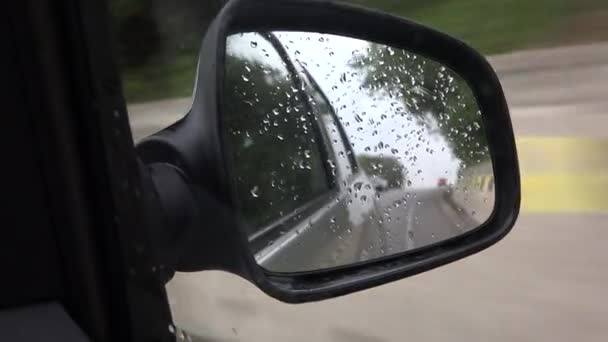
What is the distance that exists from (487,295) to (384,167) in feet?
4.63

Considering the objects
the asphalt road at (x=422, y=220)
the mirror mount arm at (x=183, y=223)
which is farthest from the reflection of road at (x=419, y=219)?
the mirror mount arm at (x=183, y=223)

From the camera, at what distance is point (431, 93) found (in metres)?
2.39

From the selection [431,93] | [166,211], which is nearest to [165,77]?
[431,93]

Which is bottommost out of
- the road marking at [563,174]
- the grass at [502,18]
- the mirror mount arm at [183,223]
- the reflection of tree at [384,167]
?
the road marking at [563,174]

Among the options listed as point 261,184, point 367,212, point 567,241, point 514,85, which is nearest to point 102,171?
point 261,184

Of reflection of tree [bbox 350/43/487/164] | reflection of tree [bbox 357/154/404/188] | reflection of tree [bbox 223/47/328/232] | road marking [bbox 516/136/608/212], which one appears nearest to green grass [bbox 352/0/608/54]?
road marking [bbox 516/136/608/212]

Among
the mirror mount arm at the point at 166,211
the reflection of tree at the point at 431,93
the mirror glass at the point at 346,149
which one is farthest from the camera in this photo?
the reflection of tree at the point at 431,93

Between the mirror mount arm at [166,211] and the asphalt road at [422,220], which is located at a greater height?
the mirror mount arm at [166,211]

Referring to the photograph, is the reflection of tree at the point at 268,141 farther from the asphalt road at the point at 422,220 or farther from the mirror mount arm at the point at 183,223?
Result: the asphalt road at the point at 422,220

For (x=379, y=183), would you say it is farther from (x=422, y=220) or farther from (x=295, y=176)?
(x=295, y=176)

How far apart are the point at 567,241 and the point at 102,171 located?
328 centimetres

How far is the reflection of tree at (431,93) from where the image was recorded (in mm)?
2278

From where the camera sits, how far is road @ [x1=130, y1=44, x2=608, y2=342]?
8.94ft

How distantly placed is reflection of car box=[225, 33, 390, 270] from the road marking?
2772 mm
